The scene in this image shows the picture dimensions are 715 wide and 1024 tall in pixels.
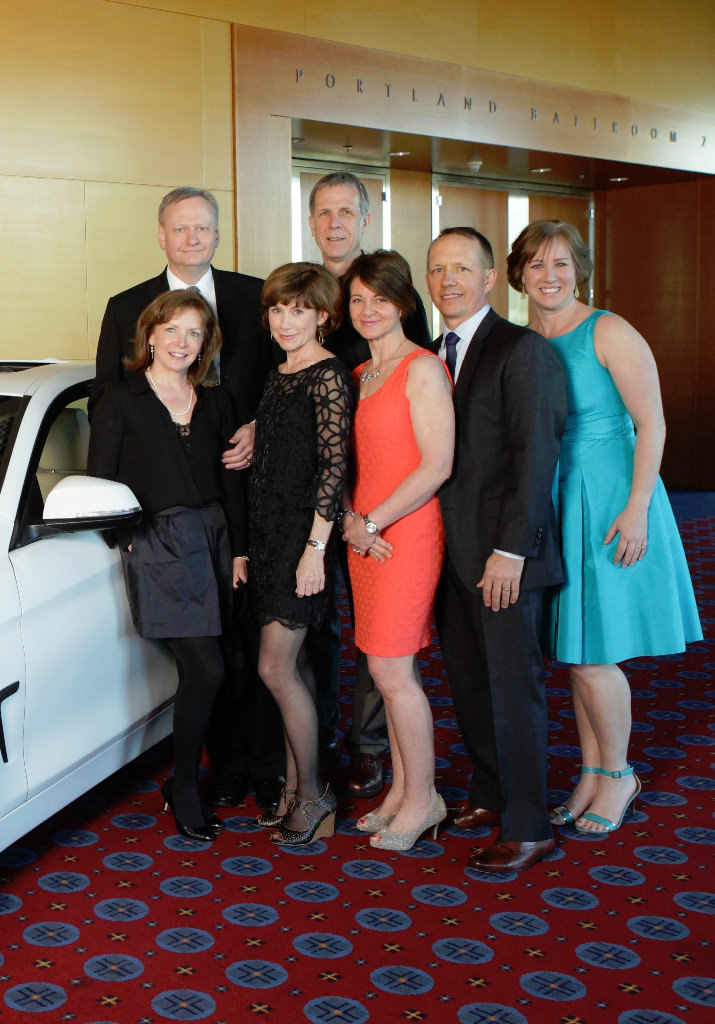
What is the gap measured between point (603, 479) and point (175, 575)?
1.17 meters

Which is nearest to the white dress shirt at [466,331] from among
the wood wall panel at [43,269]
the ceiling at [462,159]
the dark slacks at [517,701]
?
the dark slacks at [517,701]

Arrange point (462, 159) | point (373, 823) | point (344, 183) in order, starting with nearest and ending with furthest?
1. point (373, 823)
2. point (344, 183)
3. point (462, 159)

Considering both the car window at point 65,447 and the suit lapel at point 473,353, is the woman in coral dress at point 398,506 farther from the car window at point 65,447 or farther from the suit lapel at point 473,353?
the car window at point 65,447

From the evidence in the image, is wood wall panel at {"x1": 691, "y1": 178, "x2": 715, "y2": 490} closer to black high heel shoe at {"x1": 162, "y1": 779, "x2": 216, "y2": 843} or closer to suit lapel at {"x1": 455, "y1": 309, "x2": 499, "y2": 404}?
suit lapel at {"x1": 455, "y1": 309, "x2": 499, "y2": 404}

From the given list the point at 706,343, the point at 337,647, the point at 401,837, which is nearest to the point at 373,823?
the point at 401,837

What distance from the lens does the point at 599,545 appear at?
9.69ft

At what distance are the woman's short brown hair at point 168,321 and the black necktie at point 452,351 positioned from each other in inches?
24.7

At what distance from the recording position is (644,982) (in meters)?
2.32

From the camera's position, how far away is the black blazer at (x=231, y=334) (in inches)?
124

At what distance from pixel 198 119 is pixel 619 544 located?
5.03 meters

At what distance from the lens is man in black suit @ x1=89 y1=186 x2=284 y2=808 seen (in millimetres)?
3221

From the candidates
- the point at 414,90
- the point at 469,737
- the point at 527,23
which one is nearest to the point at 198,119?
the point at 414,90

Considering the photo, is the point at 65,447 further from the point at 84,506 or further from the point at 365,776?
the point at 365,776

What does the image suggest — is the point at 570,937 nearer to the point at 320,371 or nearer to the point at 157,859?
the point at 157,859
